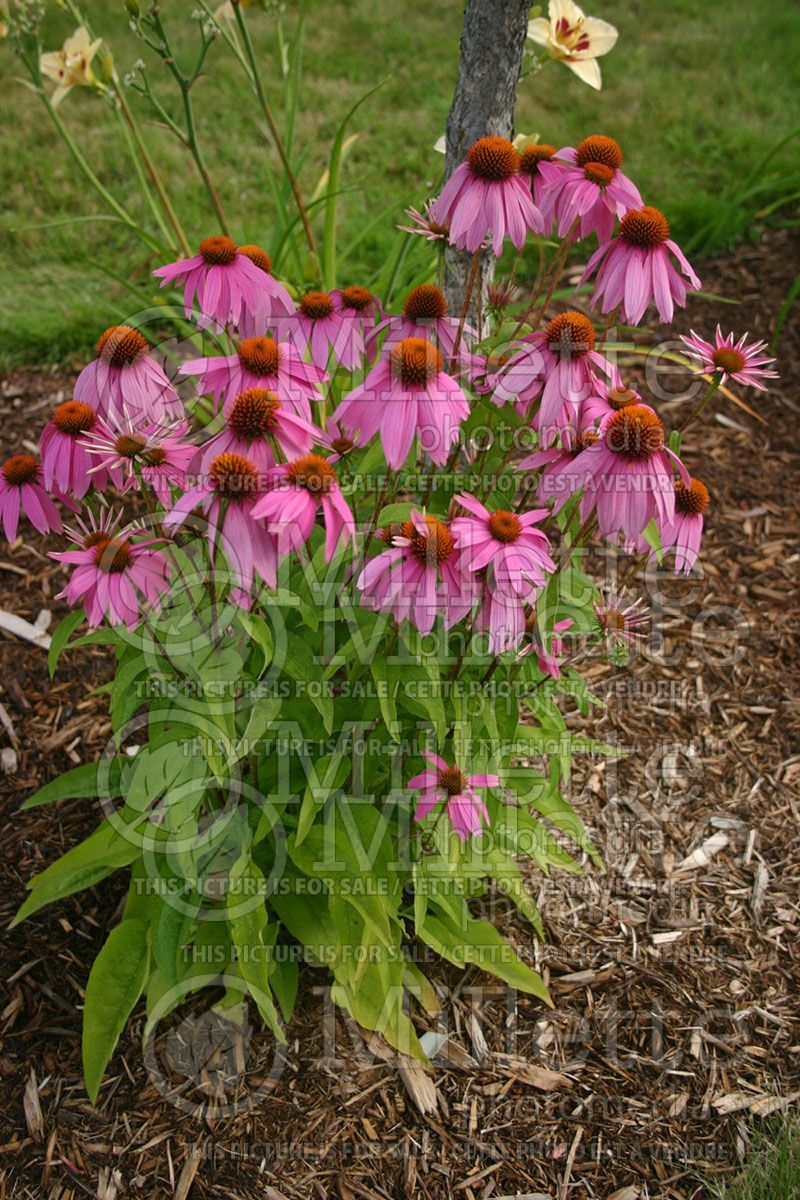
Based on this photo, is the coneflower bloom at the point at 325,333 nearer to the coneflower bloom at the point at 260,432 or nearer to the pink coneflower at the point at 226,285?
the pink coneflower at the point at 226,285

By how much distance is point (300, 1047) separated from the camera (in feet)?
6.84

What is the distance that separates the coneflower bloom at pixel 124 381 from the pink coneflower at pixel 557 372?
52 centimetres

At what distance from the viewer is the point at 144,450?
1.52 m

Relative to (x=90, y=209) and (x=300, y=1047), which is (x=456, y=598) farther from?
(x=90, y=209)

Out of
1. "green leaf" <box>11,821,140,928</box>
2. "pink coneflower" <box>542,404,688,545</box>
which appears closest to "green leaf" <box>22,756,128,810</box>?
"green leaf" <box>11,821,140,928</box>

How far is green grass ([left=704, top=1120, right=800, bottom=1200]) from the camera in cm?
180

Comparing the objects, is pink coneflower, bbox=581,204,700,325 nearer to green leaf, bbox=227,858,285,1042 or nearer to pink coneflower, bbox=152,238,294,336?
pink coneflower, bbox=152,238,294,336

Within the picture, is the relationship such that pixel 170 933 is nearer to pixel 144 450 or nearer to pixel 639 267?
pixel 144 450

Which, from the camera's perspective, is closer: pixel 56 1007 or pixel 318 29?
pixel 56 1007

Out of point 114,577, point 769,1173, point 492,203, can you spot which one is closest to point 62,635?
point 114,577

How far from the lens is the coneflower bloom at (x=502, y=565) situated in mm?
1393

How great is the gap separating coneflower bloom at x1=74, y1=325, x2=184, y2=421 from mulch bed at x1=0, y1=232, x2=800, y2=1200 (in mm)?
971

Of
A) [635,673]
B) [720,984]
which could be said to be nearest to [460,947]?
[720,984]

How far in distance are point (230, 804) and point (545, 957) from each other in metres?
0.87
